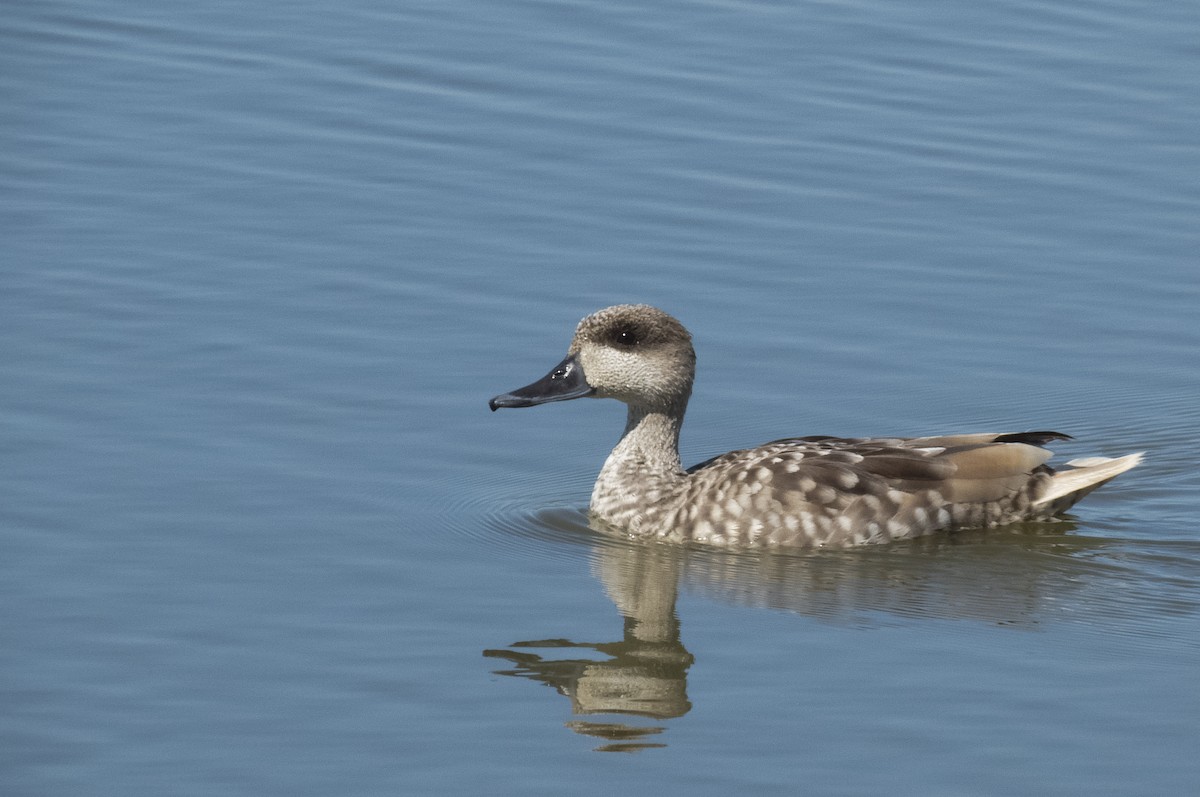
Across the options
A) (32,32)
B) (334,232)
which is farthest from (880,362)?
(32,32)

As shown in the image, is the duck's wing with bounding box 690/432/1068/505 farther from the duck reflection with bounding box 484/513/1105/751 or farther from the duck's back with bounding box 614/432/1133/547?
the duck reflection with bounding box 484/513/1105/751

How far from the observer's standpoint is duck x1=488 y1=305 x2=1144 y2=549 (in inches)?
446

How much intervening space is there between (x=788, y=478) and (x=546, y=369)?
8.19 feet

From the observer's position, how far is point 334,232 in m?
15.4

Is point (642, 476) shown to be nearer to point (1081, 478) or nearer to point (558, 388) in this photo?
point (558, 388)

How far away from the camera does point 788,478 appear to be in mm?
11375

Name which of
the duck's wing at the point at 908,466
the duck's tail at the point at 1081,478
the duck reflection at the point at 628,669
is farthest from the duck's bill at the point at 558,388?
the duck's tail at the point at 1081,478

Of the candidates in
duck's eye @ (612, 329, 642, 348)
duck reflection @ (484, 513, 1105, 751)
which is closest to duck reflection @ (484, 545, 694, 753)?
duck reflection @ (484, 513, 1105, 751)

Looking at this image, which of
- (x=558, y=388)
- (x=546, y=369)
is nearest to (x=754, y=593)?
(x=558, y=388)

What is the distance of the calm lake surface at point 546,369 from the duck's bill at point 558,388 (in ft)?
1.72

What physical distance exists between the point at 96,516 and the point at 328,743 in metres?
3.12

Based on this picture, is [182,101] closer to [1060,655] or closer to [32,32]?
[32,32]

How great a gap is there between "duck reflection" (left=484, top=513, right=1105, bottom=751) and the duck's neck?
0.18m

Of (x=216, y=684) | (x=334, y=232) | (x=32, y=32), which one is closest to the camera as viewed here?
(x=216, y=684)
